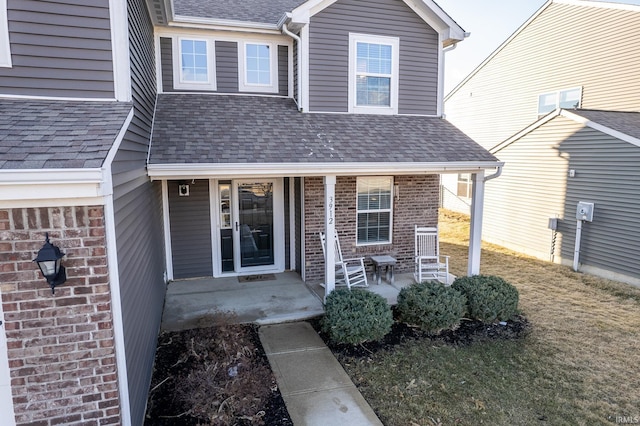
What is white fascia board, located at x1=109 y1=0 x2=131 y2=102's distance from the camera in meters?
3.90

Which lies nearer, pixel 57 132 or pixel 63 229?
pixel 63 229

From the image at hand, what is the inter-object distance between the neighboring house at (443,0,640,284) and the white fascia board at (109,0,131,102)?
9.43 metres

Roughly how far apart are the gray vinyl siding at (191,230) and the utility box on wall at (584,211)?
8.50 metres

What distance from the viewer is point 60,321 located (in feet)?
9.31

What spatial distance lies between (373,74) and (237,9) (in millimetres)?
3322

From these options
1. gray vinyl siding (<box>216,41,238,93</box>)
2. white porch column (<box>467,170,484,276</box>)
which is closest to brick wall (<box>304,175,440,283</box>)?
white porch column (<box>467,170,484,276</box>)

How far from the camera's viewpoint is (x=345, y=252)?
8305mm

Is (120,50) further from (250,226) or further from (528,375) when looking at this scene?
(528,375)

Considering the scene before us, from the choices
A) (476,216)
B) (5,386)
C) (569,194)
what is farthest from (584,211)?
(5,386)

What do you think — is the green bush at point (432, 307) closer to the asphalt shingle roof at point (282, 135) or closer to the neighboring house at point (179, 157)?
the neighboring house at point (179, 157)

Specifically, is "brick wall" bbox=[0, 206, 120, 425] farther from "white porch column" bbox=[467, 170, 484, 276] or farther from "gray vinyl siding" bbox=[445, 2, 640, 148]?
"gray vinyl siding" bbox=[445, 2, 640, 148]

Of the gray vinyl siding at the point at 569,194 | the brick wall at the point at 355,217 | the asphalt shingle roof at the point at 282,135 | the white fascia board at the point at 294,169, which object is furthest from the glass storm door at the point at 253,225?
the gray vinyl siding at the point at 569,194

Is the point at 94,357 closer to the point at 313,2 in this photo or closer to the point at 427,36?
the point at 313,2

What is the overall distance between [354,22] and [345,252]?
15.0 ft
